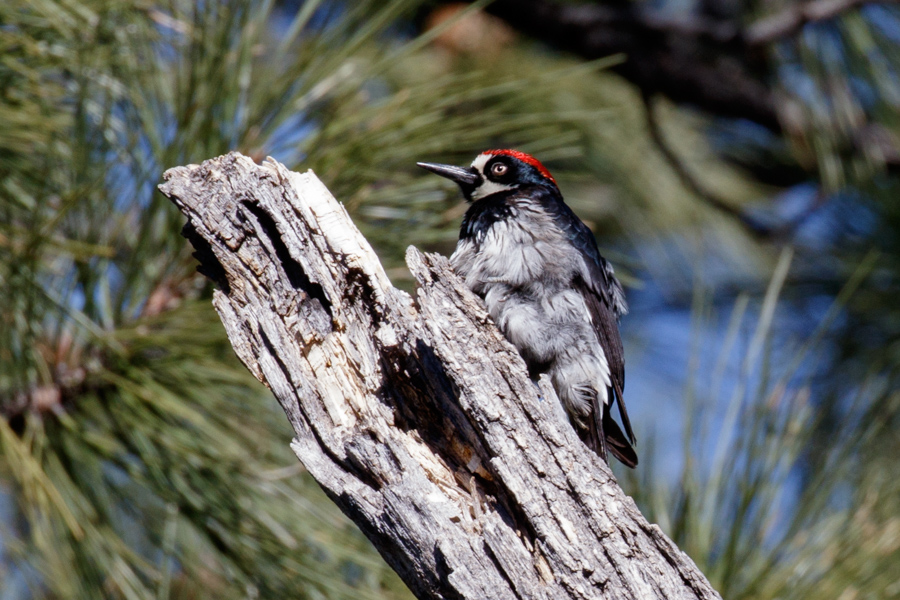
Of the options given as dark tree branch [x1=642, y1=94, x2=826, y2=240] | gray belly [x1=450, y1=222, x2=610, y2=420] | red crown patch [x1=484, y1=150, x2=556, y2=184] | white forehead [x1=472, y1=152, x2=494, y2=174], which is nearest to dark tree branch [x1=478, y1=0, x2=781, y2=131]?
dark tree branch [x1=642, y1=94, x2=826, y2=240]

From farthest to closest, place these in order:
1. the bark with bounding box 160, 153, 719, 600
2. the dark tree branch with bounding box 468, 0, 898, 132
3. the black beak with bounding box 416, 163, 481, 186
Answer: the dark tree branch with bounding box 468, 0, 898, 132, the black beak with bounding box 416, 163, 481, 186, the bark with bounding box 160, 153, 719, 600

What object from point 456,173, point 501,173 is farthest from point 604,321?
point 501,173

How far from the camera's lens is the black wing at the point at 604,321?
2939 millimetres

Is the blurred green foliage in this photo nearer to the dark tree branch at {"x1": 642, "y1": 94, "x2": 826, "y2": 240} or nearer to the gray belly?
the gray belly

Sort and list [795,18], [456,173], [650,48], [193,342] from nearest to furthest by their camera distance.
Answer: [193,342] < [456,173] < [795,18] < [650,48]

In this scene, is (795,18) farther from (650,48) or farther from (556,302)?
(556,302)

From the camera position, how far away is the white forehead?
358 centimetres

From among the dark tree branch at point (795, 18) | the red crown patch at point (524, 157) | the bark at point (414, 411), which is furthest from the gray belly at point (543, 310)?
the dark tree branch at point (795, 18)

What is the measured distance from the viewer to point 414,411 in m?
1.94

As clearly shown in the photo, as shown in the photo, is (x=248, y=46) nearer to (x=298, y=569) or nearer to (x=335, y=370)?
(x=335, y=370)

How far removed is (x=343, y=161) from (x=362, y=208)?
9.0 inches

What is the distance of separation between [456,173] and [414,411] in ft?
4.84

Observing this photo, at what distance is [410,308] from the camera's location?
191 cm

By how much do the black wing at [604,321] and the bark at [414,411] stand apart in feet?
3.56
